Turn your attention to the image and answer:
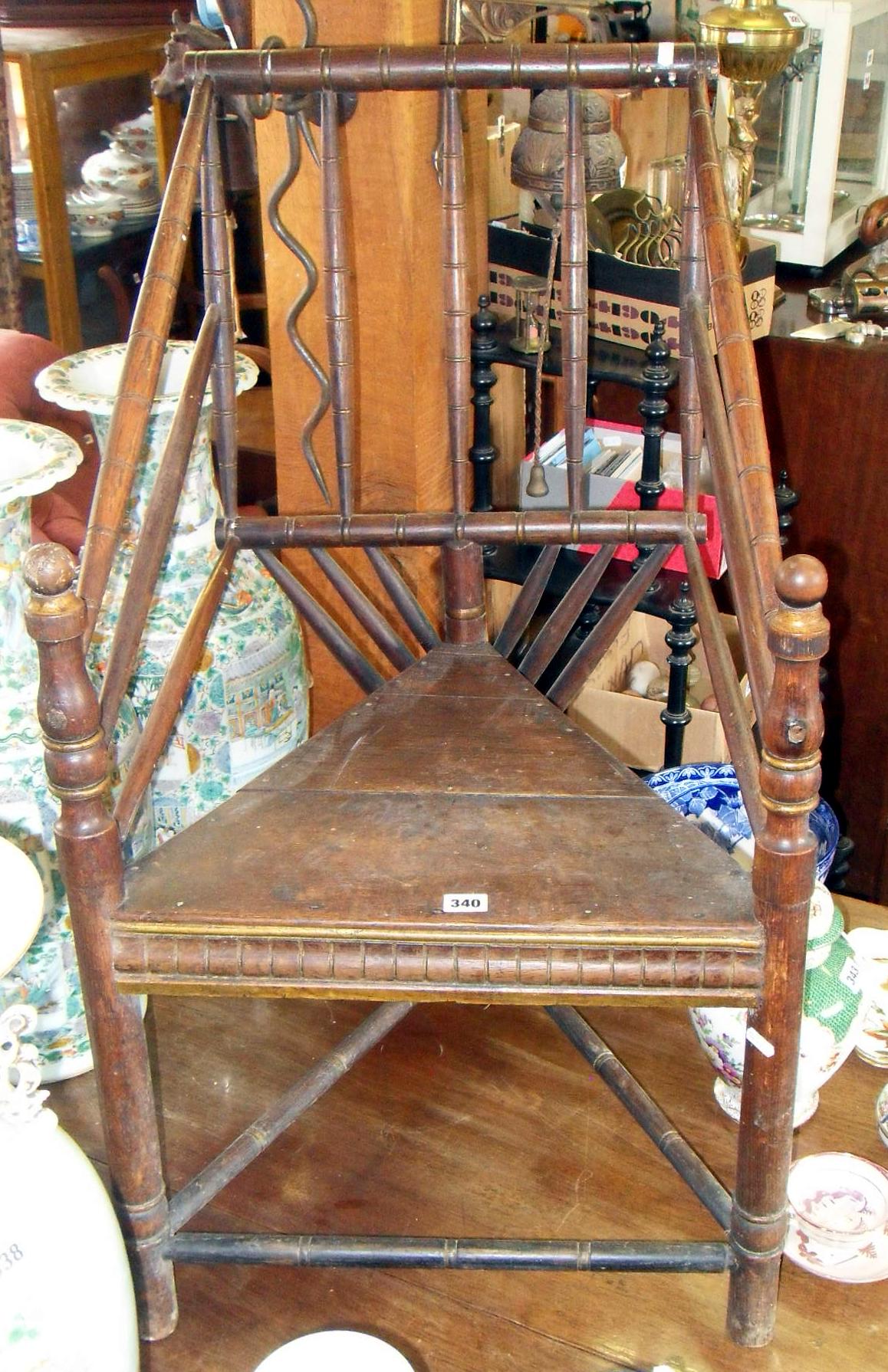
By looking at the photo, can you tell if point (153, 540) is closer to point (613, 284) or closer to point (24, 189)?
point (613, 284)

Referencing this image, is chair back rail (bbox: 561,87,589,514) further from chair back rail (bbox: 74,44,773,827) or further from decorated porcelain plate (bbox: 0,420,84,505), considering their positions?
decorated porcelain plate (bbox: 0,420,84,505)

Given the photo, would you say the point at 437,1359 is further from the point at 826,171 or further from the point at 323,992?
the point at 826,171

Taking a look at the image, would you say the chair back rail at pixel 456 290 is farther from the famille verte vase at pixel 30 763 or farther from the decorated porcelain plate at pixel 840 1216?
the decorated porcelain plate at pixel 840 1216

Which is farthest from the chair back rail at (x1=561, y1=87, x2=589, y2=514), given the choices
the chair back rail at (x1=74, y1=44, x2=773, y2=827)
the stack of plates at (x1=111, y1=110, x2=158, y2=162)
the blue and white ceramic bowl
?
the stack of plates at (x1=111, y1=110, x2=158, y2=162)

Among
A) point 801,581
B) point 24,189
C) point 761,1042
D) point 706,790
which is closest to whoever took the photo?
point 801,581

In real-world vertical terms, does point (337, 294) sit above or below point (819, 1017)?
above

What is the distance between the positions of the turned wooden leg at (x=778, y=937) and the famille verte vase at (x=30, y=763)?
422 mm

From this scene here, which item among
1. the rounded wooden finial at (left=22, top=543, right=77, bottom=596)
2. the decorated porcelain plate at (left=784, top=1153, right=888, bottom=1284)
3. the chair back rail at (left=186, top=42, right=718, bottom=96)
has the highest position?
the chair back rail at (left=186, top=42, right=718, bottom=96)

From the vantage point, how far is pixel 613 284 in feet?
4.55

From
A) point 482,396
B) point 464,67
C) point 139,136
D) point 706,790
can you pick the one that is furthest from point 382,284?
point 139,136

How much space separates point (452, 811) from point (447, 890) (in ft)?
0.29

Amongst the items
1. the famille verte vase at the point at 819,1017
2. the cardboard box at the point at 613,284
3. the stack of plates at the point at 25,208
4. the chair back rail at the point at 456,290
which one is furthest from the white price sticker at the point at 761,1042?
the stack of plates at the point at 25,208

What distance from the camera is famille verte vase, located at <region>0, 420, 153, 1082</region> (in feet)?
3.07

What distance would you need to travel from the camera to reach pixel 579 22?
1833mm
